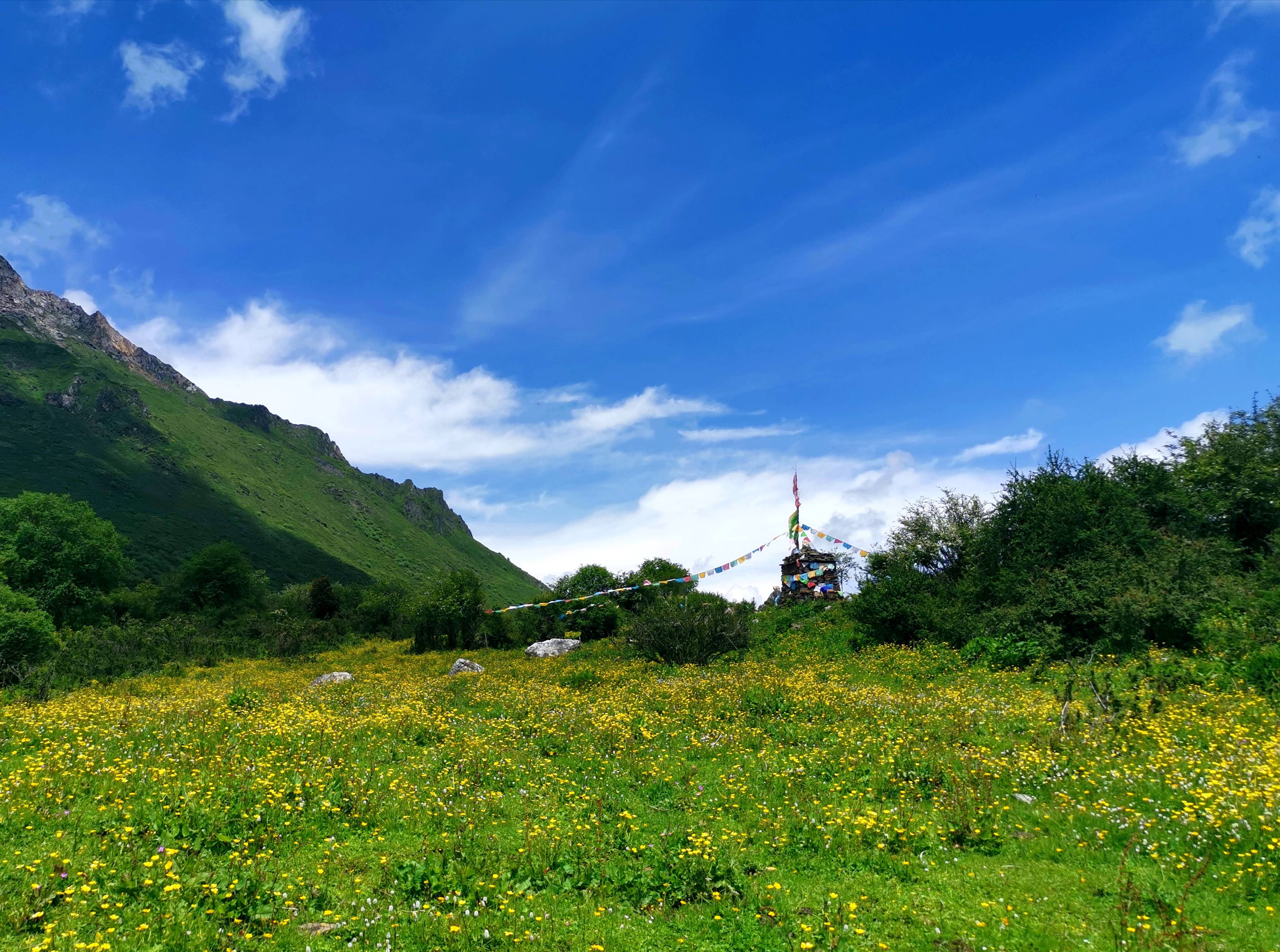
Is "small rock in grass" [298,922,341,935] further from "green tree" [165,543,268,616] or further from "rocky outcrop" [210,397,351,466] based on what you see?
"rocky outcrop" [210,397,351,466]

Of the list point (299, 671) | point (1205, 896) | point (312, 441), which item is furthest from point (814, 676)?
point (312, 441)

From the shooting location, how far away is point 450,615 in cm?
4097

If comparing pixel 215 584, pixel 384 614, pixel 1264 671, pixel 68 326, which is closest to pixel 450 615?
pixel 384 614

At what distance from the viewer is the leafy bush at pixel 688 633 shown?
2706cm

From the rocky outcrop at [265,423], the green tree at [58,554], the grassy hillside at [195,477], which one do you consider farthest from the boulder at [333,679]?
the rocky outcrop at [265,423]

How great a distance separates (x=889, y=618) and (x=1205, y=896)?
67.3ft

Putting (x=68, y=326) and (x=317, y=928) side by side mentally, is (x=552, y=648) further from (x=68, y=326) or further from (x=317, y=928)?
(x=68, y=326)

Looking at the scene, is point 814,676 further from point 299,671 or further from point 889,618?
point 299,671

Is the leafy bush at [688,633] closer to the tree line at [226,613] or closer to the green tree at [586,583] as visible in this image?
the tree line at [226,613]

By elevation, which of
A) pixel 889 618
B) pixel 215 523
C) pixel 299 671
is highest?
pixel 215 523

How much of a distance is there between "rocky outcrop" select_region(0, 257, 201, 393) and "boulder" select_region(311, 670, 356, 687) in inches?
7560

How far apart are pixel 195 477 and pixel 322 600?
290 ft

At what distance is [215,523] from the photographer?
10925cm

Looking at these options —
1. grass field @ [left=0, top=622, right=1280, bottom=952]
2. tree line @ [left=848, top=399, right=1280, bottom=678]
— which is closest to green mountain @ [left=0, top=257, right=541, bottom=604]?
tree line @ [left=848, top=399, right=1280, bottom=678]
